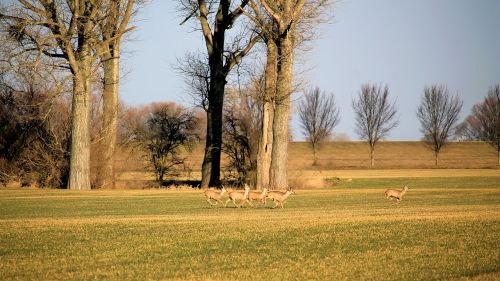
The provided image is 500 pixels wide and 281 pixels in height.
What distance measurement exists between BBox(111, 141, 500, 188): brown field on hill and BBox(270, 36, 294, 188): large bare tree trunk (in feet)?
14.1

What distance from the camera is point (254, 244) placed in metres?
16.7

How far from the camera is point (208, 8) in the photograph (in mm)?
48344

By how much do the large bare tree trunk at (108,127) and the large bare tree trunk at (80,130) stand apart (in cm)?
306

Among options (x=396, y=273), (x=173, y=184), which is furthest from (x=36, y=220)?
(x=173, y=184)

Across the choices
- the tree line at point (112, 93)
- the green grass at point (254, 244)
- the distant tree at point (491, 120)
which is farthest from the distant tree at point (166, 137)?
the distant tree at point (491, 120)

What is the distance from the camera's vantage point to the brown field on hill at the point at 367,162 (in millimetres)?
49844

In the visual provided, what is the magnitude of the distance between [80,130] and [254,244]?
27.4 meters

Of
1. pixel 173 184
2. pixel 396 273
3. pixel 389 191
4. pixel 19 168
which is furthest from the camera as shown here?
pixel 173 184

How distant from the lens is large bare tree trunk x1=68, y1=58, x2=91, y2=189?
42.3 meters

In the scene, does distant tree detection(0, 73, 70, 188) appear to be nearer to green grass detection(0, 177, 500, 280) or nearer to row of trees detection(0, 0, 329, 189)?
row of trees detection(0, 0, 329, 189)

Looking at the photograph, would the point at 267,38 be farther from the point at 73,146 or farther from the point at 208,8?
the point at 73,146

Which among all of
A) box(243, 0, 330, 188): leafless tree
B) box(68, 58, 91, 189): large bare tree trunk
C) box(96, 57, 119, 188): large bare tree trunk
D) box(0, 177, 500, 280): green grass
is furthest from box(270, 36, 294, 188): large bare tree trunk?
box(0, 177, 500, 280): green grass

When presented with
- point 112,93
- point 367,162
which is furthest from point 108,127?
point 367,162

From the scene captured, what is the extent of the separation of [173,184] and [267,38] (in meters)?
12.0
